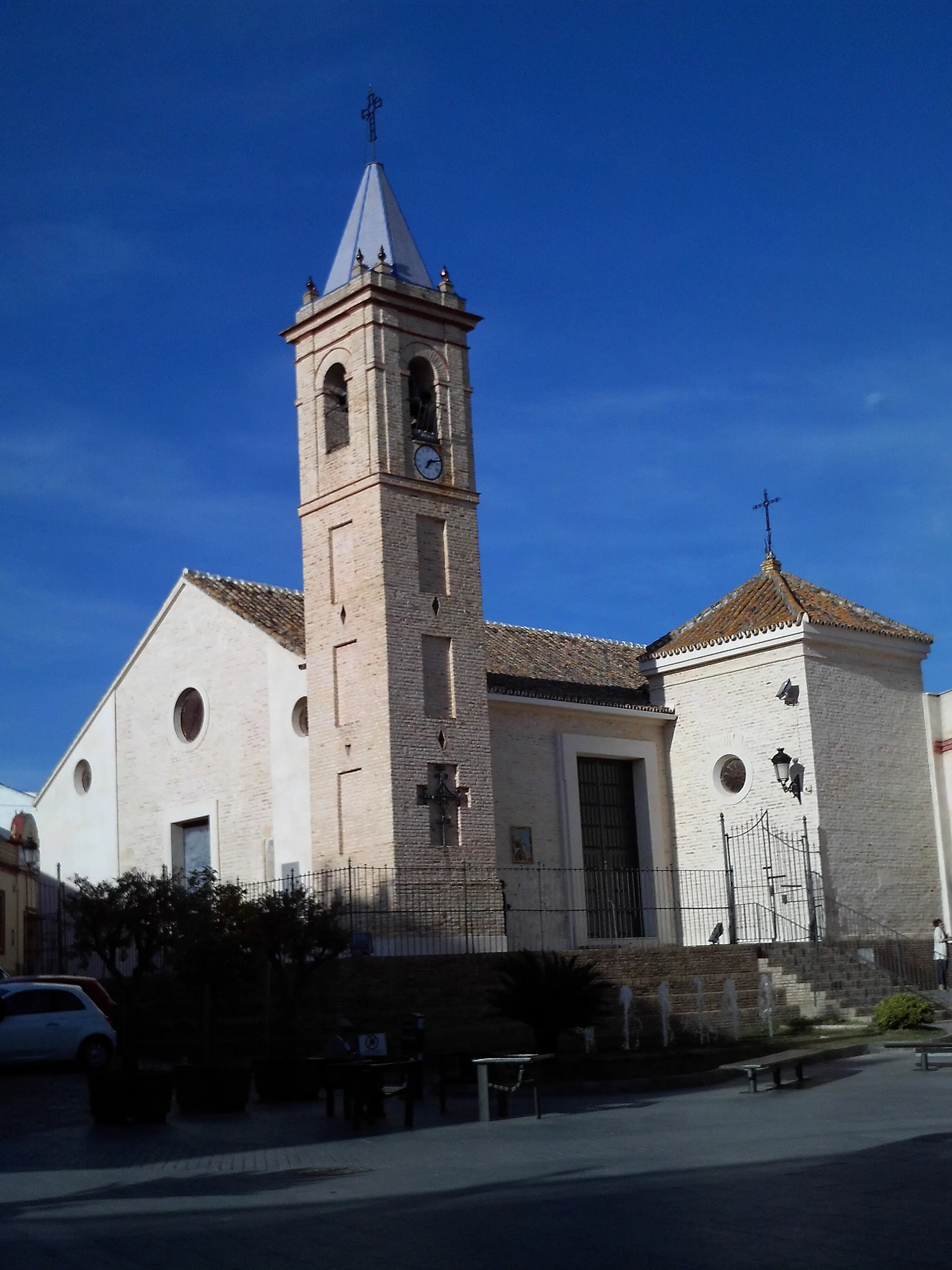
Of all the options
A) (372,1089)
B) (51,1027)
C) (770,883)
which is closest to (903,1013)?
(770,883)

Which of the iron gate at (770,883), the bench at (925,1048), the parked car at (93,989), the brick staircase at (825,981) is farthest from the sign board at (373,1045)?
the iron gate at (770,883)

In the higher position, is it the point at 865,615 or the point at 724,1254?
the point at 865,615

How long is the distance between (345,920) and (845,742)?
1014 centimetres

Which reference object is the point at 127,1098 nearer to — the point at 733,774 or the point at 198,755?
the point at 198,755

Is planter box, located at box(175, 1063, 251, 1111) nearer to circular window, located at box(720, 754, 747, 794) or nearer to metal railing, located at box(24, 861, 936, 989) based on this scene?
metal railing, located at box(24, 861, 936, 989)

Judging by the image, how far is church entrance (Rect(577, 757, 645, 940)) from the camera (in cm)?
2753

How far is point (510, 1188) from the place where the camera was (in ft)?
31.0

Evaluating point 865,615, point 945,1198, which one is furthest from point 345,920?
point 945,1198

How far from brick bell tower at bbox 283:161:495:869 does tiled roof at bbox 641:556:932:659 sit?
5717 millimetres

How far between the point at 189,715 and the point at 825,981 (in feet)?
44.4

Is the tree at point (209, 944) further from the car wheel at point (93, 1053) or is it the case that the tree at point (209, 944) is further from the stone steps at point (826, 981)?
the stone steps at point (826, 981)

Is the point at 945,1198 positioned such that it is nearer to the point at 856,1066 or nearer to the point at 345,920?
the point at 856,1066

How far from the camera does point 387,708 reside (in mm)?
23797

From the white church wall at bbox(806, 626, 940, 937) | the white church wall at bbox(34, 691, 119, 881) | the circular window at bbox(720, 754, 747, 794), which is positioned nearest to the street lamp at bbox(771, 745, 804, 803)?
the white church wall at bbox(806, 626, 940, 937)
